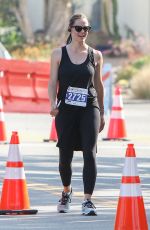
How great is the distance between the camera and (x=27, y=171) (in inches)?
563

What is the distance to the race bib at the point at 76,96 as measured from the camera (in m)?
10.6

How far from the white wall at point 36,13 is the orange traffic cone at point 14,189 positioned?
151 feet

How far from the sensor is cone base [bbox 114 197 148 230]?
9203mm

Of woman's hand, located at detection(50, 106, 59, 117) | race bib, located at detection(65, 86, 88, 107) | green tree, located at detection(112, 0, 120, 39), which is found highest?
green tree, located at detection(112, 0, 120, 39)

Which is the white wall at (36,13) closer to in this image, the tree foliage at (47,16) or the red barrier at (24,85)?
the tree foliage at (47,16)

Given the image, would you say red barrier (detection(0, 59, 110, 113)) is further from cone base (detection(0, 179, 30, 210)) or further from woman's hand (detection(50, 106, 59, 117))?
cone base (detection(0, 179, 30, 210))

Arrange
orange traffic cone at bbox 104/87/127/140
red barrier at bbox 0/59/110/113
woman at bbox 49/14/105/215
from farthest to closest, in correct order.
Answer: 1. red barrier at bbox 0/59/110/113
2. orange traffic cone at bbox 104/87/127/140
3. woman at bbox 49/14/105/215

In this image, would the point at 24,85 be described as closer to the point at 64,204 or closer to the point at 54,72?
the point at 54,72

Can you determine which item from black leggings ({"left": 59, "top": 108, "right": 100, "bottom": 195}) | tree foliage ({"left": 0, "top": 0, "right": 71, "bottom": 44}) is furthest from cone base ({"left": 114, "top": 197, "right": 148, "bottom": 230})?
tree foliage ({"left": 0, "top": 0, "right": 71, "bottom": 44})

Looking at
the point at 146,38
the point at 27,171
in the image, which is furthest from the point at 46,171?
the point at 146,38

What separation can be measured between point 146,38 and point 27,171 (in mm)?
38300

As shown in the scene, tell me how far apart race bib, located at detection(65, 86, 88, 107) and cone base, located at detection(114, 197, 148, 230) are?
1.45m

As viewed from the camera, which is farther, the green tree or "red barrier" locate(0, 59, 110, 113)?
the green tree

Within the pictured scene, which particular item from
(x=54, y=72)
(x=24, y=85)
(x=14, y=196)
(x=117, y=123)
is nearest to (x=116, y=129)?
(x=117, y=123)
